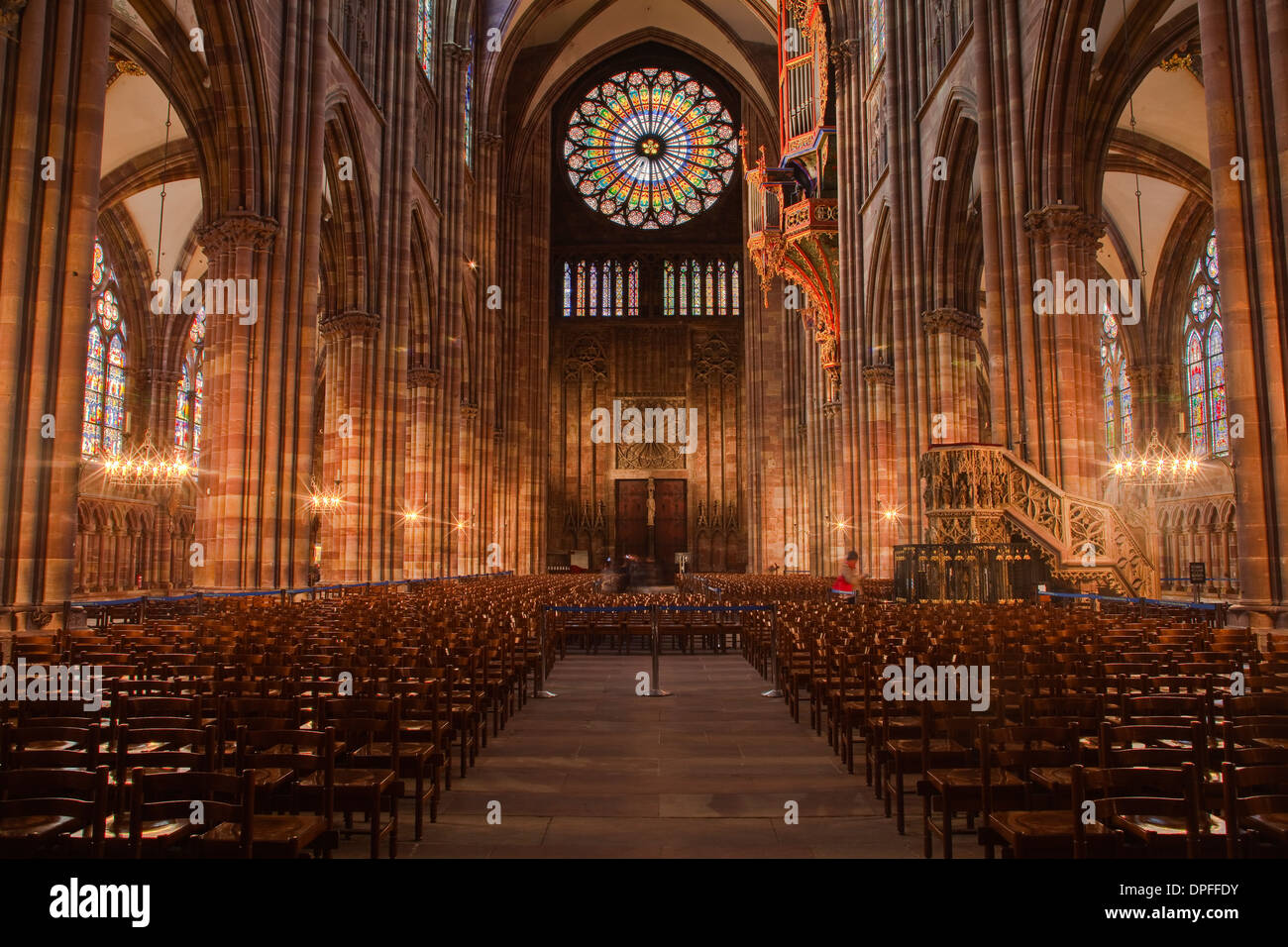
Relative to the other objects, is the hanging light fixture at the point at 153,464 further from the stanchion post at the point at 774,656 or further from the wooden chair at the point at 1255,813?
the wooden chair at the point at 1255,813

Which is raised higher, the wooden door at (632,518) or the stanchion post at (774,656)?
the wooden door at (632,518)

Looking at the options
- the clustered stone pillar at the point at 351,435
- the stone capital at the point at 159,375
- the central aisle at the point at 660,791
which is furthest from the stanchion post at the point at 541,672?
the stone capital at the point at 159,375

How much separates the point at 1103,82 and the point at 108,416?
105ft

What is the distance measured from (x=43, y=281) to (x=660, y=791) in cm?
969

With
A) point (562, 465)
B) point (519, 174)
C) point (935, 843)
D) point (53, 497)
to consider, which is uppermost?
point (519, 174)

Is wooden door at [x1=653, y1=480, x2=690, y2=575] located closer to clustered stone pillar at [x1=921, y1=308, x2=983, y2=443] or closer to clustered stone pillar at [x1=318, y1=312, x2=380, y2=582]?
Answer: clustered stone pillar at [x1=318, y1=312, x2=380, y2=582]

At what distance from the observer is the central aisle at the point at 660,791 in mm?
4523

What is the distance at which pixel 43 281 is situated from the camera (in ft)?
34.0

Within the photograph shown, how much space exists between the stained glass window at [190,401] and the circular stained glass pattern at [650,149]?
2279 centimetres

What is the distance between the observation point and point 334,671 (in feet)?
20.9

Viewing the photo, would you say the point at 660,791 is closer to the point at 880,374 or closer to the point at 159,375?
the point at 880,374
